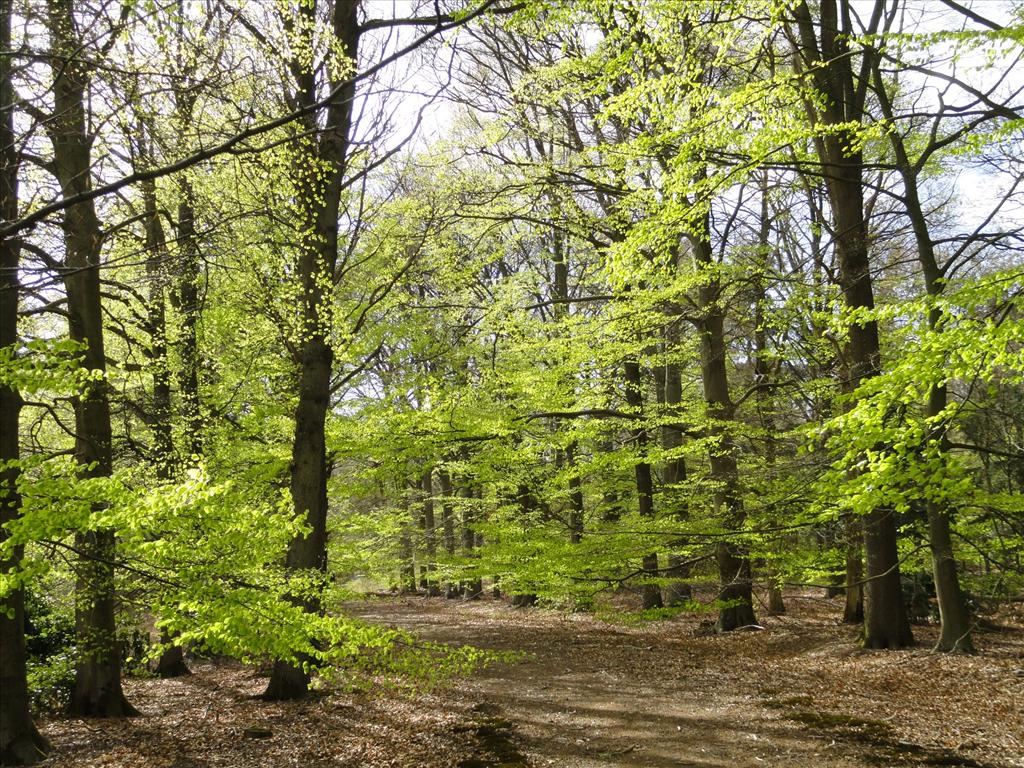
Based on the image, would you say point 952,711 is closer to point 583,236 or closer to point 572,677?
point 572,677

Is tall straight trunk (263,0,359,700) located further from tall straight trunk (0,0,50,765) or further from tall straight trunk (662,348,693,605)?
tall straight trunk (662,348,693,605)

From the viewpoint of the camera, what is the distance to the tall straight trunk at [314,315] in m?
→ 9.07

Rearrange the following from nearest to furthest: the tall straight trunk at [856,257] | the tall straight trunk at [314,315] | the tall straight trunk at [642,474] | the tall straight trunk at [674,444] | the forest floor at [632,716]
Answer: the forest floor at [632,716]
the tall straight trunk at [314,315]
the tall straight trunk at [856,257]
the tall straight trunk at [642,474]
the tall straight trunk at [674,444]

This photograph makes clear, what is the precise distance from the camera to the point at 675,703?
29.3 feet

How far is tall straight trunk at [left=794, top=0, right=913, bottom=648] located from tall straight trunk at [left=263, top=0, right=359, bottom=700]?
6647 mm

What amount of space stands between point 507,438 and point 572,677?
14.3 feet

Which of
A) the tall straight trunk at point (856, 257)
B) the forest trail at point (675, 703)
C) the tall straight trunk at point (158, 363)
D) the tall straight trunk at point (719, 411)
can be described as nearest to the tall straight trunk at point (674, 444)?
the tall straight trunk at point (719, 411)

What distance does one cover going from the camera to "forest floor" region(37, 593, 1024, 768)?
6875 millimetres

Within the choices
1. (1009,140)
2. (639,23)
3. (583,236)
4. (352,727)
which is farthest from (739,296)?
(352,727)

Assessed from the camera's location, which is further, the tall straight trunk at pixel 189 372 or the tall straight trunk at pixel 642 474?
the tall straight trunk at pixel 642 474

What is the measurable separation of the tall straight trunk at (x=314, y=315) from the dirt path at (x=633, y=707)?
10.6 feet

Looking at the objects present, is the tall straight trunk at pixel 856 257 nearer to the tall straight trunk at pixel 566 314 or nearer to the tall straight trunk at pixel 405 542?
the tall straight trunk at pixel 566 314

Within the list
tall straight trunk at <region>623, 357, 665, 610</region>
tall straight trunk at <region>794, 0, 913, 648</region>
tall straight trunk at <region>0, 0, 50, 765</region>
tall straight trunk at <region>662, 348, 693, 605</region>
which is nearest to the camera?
tall straight trunk at <region>0, 0, 50, 765</region>

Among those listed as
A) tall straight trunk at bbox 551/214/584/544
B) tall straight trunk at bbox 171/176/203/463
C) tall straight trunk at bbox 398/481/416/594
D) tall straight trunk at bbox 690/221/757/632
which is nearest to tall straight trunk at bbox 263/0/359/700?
tall straight trunk at bbox 171/176/203/463
